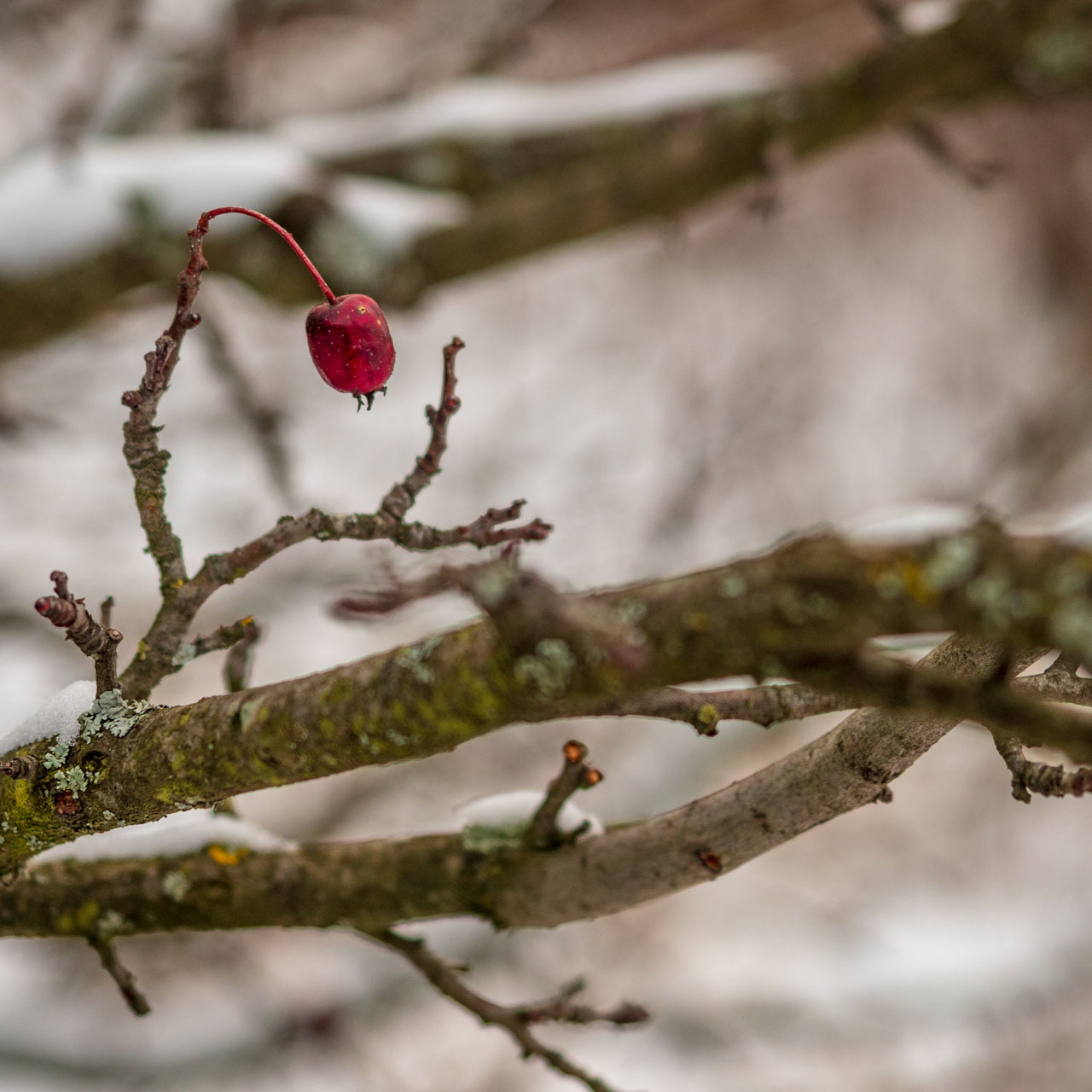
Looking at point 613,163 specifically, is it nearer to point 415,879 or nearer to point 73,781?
point 415,879

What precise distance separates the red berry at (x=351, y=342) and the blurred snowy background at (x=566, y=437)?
1.25 m

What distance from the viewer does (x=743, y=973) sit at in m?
5.33

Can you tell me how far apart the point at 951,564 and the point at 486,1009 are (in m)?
1.02

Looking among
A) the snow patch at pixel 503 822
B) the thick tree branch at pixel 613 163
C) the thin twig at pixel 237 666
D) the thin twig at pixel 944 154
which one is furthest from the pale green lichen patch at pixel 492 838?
the thin twig at pixel 944 154

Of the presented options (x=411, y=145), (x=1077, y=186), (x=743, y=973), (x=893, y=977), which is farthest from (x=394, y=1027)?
(x=1077, y=186)

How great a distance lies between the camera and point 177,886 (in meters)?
1.36

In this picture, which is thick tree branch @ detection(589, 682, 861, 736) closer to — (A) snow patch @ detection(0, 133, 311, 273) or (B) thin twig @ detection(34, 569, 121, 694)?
(B) thin twig @ detection(34, 569, 121, 694)

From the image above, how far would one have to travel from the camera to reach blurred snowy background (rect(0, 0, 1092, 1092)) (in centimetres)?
304

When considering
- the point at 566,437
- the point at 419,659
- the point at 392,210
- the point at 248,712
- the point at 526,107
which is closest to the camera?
the point at 419,659

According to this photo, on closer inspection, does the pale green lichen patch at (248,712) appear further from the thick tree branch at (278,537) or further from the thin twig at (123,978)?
the thin twig at (123,978)

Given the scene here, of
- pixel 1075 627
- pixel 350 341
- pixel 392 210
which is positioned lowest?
pixel 1075 627

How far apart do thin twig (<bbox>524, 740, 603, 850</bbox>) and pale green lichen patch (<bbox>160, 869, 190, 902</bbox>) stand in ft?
1.61

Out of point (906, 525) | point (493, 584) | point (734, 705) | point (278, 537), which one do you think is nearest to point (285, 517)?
point (278, 537)

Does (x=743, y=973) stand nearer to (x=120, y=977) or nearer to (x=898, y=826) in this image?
(x=898, y=826)
